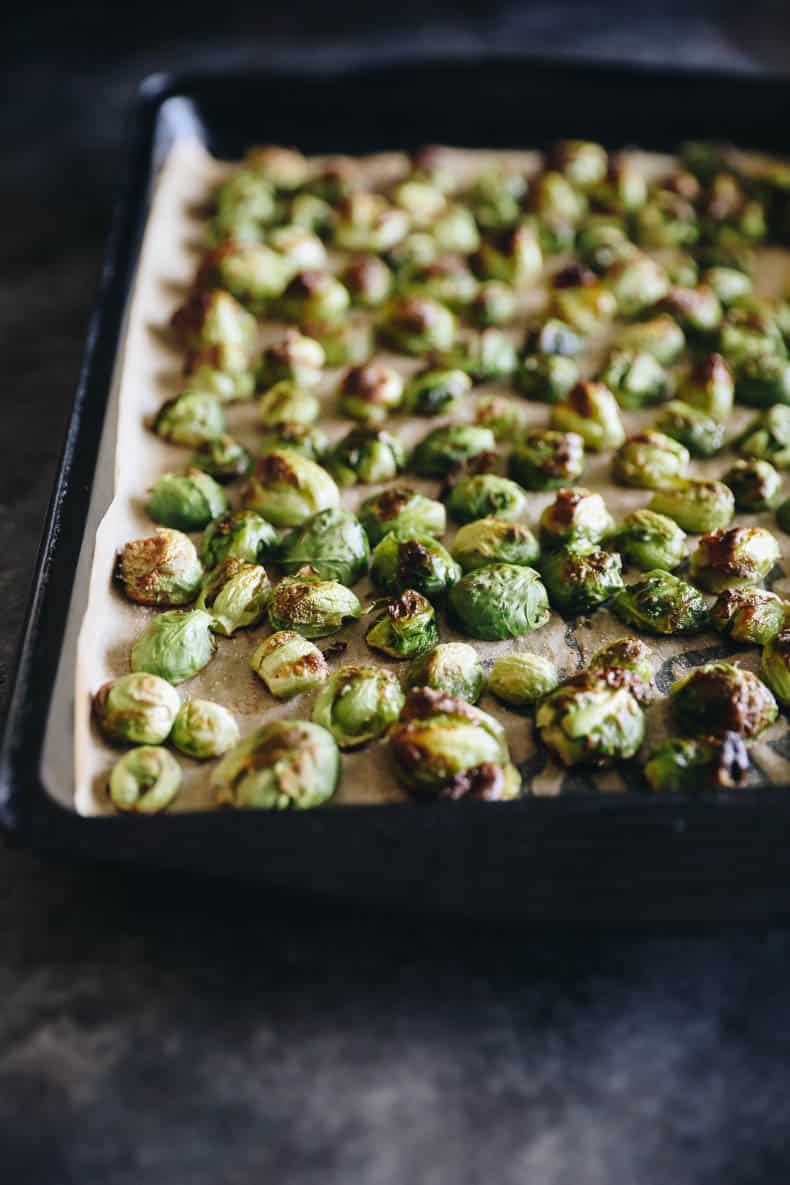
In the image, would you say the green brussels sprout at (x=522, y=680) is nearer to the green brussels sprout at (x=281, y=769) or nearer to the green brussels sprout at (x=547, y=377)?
the green brussels sprout at (x=281, y=769)

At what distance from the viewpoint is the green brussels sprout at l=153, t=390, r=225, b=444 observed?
1.89m

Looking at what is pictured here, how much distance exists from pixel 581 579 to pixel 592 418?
1.42 feet

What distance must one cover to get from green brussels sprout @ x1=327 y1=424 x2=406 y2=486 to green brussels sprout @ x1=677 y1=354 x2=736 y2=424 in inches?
22.4

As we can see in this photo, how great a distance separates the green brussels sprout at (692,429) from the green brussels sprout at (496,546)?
0.41m

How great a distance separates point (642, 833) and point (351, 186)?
73.0 inches

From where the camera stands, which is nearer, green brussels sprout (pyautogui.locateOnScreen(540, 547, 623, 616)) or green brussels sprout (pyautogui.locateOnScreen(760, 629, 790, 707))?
green brussels sprout (pyautogui.locateOnScreen(760, 629, 790, 707))

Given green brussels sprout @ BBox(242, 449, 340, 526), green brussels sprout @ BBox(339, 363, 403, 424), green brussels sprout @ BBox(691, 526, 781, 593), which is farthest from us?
green brussels sprout @ BBox(339, 363, 403, 424)

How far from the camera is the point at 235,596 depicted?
5.23 ft

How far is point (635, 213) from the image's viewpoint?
251cm

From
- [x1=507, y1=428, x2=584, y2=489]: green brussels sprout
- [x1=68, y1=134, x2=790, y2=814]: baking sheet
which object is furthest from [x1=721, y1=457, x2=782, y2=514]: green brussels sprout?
[x1=507, y1=428, x2=584, y2=489]: green brussels sprout

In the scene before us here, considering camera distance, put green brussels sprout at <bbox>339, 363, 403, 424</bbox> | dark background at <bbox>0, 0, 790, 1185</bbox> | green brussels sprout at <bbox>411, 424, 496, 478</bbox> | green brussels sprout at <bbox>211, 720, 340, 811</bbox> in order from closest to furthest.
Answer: dark background at <bbox>0, 0, 790, 1185</bbox> < green brussels sprout at <bbox>211, 720, 340, 811</bbox> < green brussels sprout at <bbox>411, 424, 496, 478</bbox> < green brussels sprout at <bbox>339, 363, 403, 424</bbox>

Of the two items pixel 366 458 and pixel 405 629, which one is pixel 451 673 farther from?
pixel 366 458

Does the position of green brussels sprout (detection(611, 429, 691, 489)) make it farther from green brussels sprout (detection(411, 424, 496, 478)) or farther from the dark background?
the dark background

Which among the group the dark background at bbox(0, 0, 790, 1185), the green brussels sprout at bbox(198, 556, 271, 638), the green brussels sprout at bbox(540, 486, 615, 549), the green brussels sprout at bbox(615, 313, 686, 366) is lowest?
the dark background at bbox(0, 0, 790, 1185)
